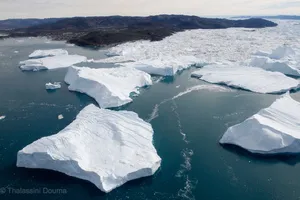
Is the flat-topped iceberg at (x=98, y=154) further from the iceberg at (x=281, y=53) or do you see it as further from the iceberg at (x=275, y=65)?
the iceberg at (x=281, y=53)

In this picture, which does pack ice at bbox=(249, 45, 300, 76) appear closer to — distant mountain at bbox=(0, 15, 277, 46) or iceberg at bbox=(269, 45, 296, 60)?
iceberg at bbox=(269, 45, 296, 60)

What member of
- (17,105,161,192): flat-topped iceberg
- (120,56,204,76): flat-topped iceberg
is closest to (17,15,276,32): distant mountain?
(120,56,204,76): flat-topped iceberg

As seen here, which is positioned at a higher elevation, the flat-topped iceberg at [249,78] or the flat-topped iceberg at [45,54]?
the flat-topped iceberg at [249,78]

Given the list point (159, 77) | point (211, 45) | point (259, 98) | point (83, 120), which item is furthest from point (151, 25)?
point (83, 120)

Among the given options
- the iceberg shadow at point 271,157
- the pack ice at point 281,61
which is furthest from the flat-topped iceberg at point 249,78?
the iceberg shadow at point 271,157

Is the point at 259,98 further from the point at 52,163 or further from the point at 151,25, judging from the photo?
the point at 151,25

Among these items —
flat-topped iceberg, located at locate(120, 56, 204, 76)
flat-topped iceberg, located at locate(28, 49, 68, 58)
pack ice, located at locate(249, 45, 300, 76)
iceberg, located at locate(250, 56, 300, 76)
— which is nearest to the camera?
iceberg, located at locate(250, 56, 300, 76)
